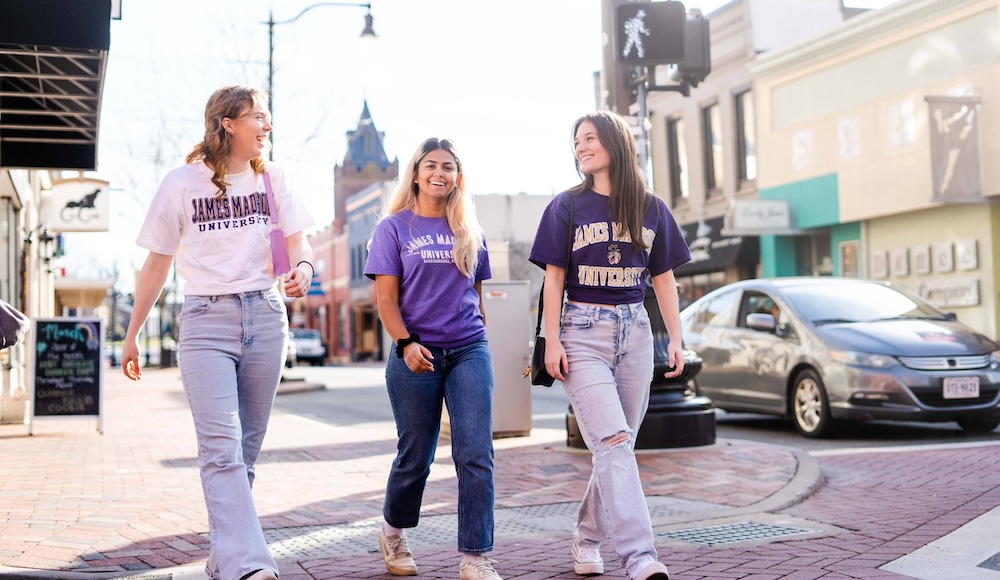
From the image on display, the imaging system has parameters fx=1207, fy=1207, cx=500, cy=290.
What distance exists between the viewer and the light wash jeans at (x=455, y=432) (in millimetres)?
4574

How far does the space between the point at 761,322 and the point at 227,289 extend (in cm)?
755

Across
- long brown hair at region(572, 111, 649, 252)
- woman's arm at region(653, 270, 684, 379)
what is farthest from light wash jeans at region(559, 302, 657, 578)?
long brown hair at region(572, 111, 649, 252)

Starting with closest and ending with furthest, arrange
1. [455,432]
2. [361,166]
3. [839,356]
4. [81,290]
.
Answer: [455,432] → [839,356] → [81,290] → [361,166]

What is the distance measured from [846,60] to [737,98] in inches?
175

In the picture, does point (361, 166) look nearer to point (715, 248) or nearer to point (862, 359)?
point (715, 248)

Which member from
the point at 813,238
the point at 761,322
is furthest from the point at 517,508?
the point at 813,238

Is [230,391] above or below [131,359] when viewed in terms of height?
below

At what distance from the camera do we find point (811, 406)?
1083cm

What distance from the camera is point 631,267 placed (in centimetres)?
473

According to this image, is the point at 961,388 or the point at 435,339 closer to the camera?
the point at 435,339

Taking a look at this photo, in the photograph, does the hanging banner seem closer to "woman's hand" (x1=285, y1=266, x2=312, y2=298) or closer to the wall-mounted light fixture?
the wall-mounted light fixture

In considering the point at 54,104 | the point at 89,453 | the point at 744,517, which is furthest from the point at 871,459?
the point at 54,104

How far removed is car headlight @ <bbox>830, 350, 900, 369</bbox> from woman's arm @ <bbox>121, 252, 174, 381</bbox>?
7.13m

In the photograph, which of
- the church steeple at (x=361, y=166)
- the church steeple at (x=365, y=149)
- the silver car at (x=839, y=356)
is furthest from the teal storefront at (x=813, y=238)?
the church steeple at (x=365, y=149)
